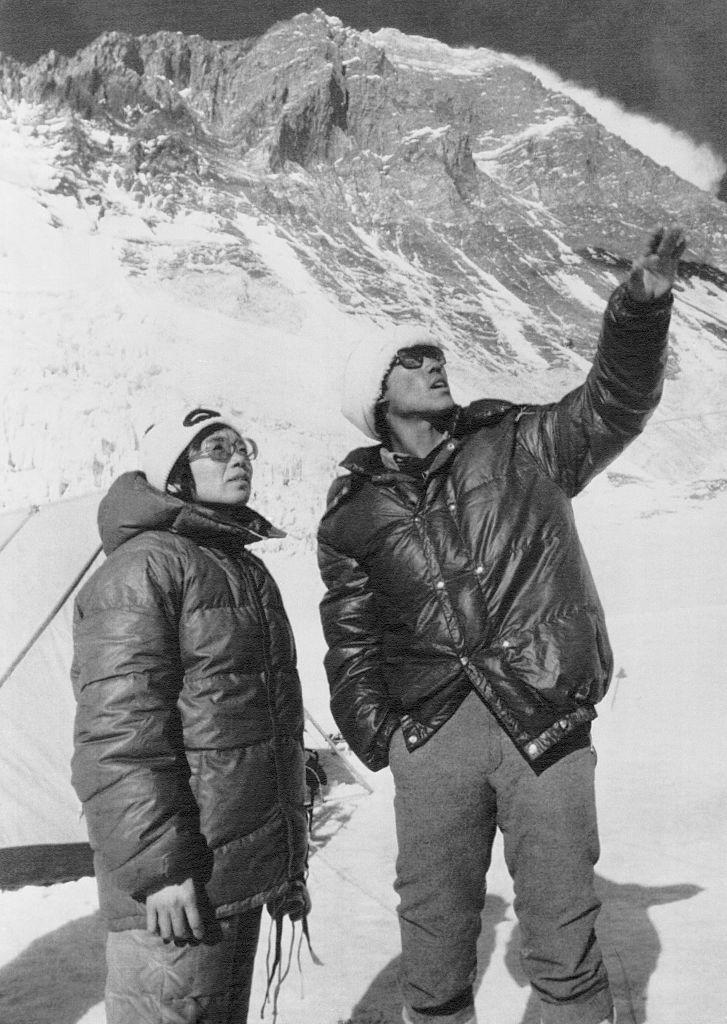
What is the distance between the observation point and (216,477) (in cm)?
170

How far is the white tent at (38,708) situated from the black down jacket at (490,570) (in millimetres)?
2004

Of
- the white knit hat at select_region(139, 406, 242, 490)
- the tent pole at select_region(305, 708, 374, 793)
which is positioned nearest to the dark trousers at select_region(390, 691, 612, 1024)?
the white knit hat at select_region(139, 406, 242, 490)

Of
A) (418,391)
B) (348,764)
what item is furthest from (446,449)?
(348,764)

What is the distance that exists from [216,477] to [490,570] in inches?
21.6

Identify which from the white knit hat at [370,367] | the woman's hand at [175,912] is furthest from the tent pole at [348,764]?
the woman's hand at [175,912]

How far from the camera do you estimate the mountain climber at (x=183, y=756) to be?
1.37m

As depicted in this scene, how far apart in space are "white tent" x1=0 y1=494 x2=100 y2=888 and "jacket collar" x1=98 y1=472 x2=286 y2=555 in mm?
1897

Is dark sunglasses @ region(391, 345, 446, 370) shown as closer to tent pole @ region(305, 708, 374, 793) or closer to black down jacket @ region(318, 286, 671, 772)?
black down jacket @ region(318, 286, 671, 772)

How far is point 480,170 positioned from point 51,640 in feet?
79.2

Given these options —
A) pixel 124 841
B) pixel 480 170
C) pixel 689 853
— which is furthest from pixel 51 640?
pixel 480 170

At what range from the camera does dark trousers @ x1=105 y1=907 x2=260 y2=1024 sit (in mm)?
1390

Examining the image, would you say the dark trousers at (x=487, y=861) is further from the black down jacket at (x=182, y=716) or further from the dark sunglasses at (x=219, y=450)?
the dark sunglasses at (x=219, y=450)

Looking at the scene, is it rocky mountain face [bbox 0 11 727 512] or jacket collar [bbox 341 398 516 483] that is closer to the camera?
jacket collar [bbox 341 398 516 483]

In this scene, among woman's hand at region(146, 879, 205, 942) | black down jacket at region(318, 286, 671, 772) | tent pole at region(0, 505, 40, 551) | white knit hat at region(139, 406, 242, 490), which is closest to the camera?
woman's hand at region(146, 879, 205, 942)
